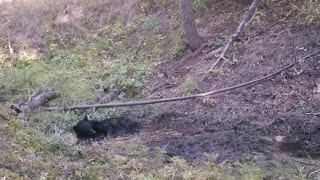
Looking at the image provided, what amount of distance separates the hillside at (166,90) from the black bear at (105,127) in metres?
0.18

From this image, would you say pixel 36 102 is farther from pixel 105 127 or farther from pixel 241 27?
pixel 241 27

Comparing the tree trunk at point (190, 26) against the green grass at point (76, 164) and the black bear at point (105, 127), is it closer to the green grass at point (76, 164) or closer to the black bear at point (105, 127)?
the black bear at point (105, 127)

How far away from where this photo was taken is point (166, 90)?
1212 centimetres

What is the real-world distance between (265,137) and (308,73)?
226 cm

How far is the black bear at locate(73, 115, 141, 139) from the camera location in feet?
33.5

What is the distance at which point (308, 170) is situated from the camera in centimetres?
698

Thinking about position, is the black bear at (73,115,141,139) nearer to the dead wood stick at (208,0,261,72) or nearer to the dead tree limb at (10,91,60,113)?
the dead tree limb at (10,91,60,113)

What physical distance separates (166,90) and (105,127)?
7.27ft

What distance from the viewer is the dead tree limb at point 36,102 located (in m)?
9.59

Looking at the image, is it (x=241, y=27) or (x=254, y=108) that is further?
(x=241, y=27)

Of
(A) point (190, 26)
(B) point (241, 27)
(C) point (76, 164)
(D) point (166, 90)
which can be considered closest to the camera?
(C) point (76, 164)

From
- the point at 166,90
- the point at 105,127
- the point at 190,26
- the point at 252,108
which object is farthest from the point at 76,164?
the point at 190,26

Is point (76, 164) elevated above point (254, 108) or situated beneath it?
elevated above

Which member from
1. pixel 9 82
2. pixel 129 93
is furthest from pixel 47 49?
pixel 129 93
